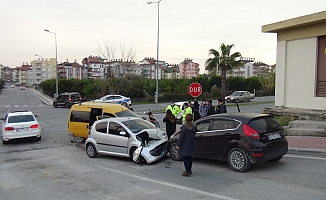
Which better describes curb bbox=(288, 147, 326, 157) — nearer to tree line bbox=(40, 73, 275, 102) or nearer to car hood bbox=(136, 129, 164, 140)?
car hood bbox=(136, 129, 164, 140)

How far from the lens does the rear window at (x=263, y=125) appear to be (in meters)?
8.42

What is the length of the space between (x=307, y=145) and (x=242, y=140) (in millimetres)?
4070

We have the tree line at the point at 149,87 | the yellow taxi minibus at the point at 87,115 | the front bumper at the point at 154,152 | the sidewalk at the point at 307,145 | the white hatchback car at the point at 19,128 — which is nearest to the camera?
the front bumper at the point at 154,152

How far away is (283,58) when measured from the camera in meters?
16.5

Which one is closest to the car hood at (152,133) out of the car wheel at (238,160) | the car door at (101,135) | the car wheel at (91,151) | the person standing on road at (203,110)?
the car door at (101,135)

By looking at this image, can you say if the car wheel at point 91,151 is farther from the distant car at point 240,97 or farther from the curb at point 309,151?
the distant car at point 240,97

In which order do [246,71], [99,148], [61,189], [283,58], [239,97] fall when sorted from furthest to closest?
[246,71], [239,97], [283,58], [99,148], [61,189]

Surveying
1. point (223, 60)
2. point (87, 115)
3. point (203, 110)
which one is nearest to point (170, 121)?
point (203, 110)

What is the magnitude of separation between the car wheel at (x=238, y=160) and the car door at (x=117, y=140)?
3554 mm

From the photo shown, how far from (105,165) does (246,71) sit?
6050 inches

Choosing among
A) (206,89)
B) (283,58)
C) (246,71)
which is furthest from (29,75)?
(283,58)

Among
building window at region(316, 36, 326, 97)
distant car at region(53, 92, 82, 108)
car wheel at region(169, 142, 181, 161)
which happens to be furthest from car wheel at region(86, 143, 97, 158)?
distant car at region(53, 92, 82, 108)

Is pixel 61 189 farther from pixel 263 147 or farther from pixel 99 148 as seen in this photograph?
pixel 263 147

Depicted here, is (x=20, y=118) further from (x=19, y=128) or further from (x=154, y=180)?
(x=154, y=180)
